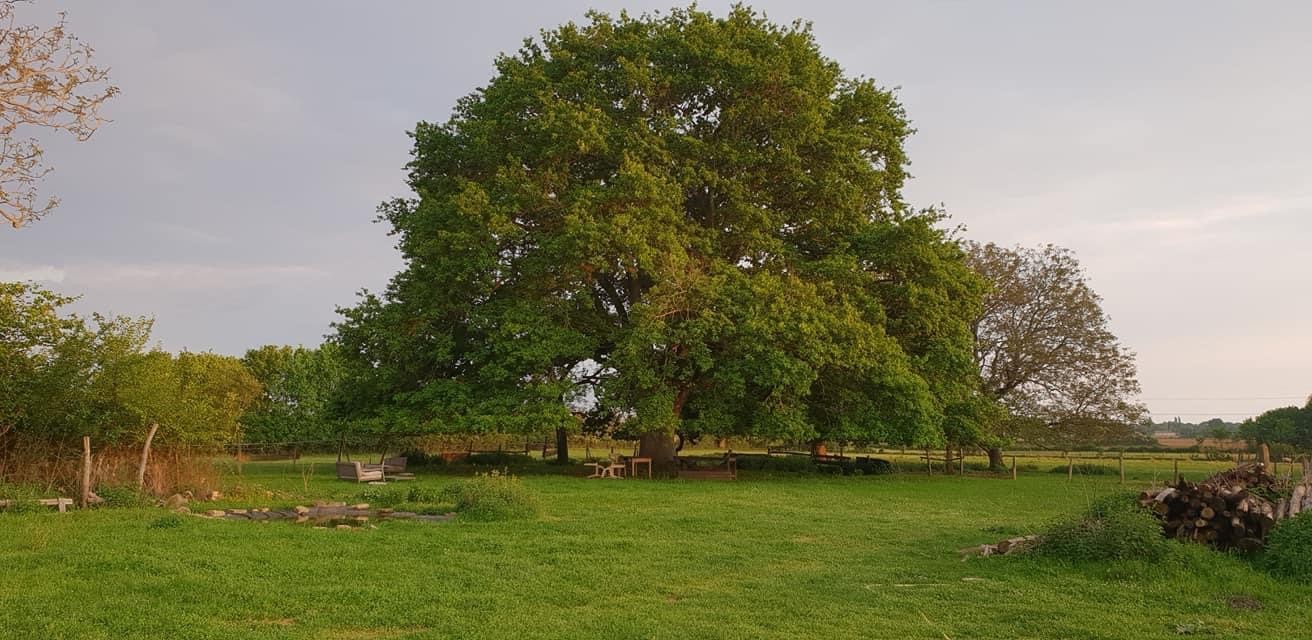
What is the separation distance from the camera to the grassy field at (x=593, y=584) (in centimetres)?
844

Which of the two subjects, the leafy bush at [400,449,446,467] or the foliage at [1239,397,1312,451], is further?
the foliage at [1239,397,1312,451]

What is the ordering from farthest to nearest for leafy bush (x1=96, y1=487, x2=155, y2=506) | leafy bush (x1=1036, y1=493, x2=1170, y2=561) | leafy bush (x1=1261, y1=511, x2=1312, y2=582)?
leafy bush (x1=96, y1=487, x2=155, y2=506) < leafy bush (x1=1036, y1=493, x2=1170, y2=561) < leafy bush (x1=1261, y1=511, x2=1312, y2=582)

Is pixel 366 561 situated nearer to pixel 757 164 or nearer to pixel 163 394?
pixel 163 394

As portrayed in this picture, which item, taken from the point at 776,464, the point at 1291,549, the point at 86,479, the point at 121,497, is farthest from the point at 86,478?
the point at 776,464

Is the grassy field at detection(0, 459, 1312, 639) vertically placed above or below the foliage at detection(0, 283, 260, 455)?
below

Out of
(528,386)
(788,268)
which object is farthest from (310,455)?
(788,268)

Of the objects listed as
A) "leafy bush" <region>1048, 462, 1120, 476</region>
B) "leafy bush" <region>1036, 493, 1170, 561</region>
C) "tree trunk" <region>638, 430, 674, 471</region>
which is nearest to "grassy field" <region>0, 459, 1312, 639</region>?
"leafy bush" <region>1036, 493, 1170, 561</region>

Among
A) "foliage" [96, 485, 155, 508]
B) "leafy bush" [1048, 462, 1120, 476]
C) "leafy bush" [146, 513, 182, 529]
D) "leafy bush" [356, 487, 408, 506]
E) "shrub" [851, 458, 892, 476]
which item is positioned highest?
"foliage" [96, 485, 155, 508]

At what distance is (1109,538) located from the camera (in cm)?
1159

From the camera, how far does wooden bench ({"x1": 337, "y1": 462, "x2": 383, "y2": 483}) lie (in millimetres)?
25125

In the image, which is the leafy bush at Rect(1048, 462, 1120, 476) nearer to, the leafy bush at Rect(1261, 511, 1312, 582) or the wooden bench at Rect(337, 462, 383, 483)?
the wooden bench at Rect(337, 462, 383, 483)

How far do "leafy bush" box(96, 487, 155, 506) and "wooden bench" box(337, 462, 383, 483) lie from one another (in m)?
7.70

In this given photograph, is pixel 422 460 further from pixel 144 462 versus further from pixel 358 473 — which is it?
pixel 144 462

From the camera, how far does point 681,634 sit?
8.16 meters
